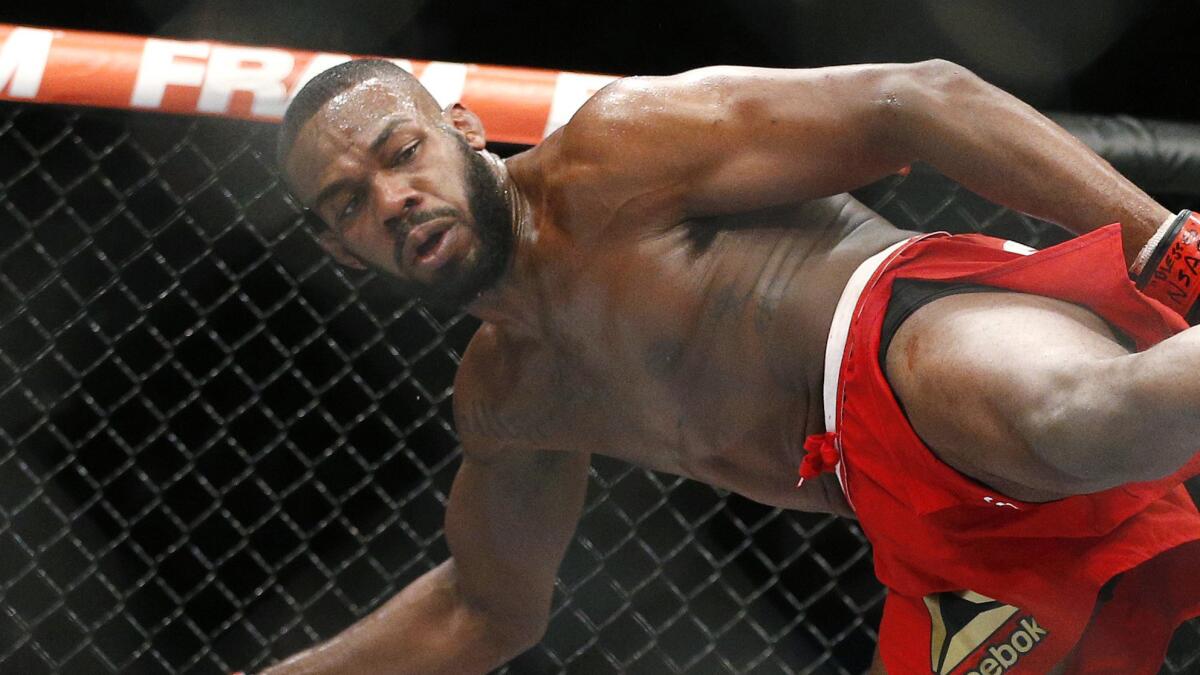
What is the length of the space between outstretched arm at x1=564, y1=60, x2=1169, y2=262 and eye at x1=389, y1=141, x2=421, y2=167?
0.59 feet

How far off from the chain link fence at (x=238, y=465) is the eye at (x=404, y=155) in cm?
85

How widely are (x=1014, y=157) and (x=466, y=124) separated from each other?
1.95ft

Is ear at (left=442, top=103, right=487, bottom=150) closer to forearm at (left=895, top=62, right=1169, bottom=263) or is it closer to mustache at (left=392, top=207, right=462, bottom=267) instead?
mustache at (left=392, top=207, right=462, bottom=267)

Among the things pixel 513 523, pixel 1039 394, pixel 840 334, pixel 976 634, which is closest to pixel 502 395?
pixel 513 523

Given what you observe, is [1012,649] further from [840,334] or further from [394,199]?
[394,199]

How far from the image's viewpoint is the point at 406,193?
1416mm

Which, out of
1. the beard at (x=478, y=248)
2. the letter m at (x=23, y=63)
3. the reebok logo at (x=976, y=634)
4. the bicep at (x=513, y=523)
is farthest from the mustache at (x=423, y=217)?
the letter m at (x=23, y=63)

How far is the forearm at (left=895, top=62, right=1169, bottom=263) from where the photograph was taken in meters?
1.23

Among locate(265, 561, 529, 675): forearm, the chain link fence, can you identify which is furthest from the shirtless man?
the chain link fence

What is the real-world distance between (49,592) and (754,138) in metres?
1.62

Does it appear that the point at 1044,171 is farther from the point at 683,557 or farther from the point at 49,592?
the point at 49,592

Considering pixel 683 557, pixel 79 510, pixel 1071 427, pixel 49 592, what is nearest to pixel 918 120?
pixel 1071 427

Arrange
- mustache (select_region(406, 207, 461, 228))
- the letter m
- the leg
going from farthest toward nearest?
the letter m < mustache (select_region(406, 207, 461, 228)) < the leg

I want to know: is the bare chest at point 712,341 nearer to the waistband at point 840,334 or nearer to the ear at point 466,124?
the waistband at point 840,334
